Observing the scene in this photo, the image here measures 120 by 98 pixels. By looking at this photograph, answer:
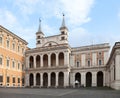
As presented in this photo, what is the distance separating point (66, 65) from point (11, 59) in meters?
14.9

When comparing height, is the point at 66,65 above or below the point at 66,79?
above

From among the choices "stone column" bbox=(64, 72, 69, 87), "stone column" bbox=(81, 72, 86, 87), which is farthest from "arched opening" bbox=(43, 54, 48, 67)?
"stone column" bbox=(81, 72, 86, 87)

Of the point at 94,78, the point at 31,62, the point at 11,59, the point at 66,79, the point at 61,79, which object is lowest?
the point at 61,79

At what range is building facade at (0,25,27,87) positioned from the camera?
143 ft

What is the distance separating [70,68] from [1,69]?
788 inches

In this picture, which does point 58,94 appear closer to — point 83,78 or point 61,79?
point 83,78

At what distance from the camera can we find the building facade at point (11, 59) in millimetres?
43469

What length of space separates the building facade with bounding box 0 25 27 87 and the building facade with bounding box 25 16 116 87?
387cm

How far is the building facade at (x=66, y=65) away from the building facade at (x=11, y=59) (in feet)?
12.7

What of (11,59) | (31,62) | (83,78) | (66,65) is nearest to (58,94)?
(11,59)

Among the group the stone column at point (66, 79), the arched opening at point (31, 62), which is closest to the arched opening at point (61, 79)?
the stone column at point (66, 79)

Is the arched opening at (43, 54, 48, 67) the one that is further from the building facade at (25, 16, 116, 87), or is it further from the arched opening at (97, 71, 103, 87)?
the arched opening at (97, 71, 103, 87)

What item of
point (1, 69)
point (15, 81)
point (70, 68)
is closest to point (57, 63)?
point (70, 68)

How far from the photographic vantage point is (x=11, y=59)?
4769cm
